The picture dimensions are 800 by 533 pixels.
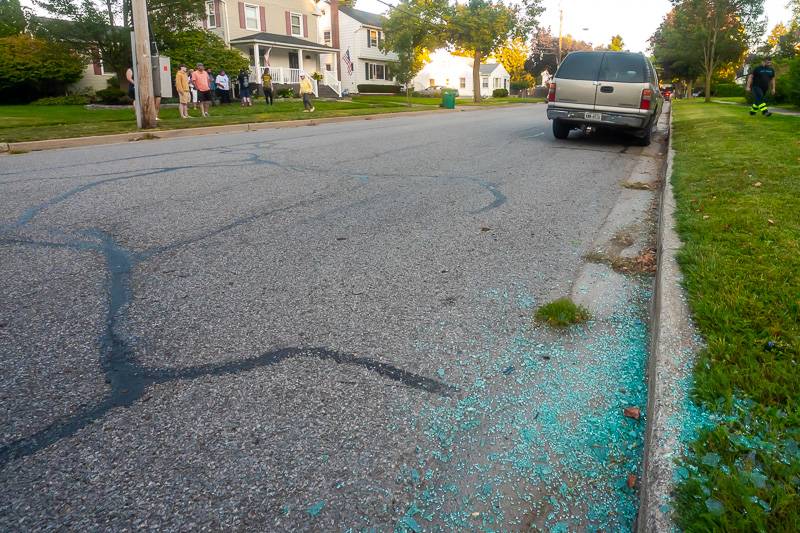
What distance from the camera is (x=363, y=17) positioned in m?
52.2

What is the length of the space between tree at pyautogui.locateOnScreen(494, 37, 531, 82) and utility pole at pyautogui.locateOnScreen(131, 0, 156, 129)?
3639cm

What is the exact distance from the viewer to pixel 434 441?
223 centimetres

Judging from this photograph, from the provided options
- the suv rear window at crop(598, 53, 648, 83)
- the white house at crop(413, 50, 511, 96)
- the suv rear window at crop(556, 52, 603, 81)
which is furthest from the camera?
the white house at crop(413, 50, 511, 96)

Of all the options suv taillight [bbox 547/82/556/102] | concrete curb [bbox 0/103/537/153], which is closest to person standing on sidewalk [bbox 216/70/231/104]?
concrete curb [bbox 0/103/537/153]

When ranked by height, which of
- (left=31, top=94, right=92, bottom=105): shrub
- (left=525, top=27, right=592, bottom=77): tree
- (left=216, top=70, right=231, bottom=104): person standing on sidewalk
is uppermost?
(left=525, top=27, right=592, bottom=77): tree

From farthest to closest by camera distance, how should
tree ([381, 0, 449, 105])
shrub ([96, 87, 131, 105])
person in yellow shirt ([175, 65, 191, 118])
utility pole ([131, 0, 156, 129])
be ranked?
tree ([381, 0, 449, 105]) → shrub ([96, 87, 131, 105]) → person in yellow shirt ([175, 65, 191, 118]) → utility pole ([131, 0, 156, 129])

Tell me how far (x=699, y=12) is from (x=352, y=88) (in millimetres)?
28722

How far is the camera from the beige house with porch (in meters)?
34.8

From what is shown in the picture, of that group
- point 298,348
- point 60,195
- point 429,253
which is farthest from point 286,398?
point 60,195

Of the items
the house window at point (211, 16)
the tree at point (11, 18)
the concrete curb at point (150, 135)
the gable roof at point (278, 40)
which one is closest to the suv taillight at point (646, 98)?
the concrete curb at point (150, 135)

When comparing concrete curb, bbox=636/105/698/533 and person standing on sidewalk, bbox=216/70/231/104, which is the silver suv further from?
person standing on sidewalk, bbox=216/70/231/104

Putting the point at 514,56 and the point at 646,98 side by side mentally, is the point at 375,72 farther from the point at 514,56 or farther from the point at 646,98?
the point at 646,98

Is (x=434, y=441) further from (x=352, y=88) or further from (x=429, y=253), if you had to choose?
(x=352, y=88)

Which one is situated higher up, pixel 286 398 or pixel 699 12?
pixel 699 12
